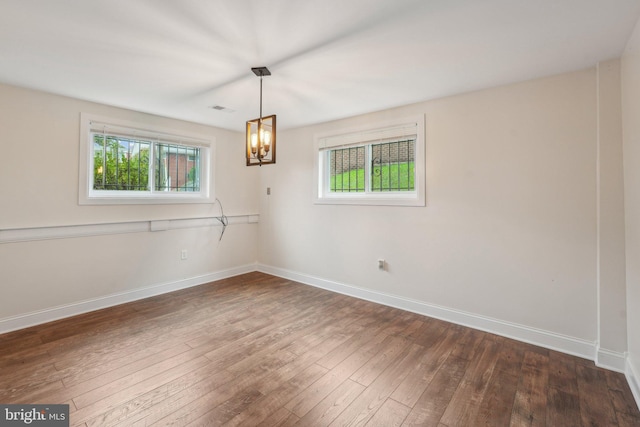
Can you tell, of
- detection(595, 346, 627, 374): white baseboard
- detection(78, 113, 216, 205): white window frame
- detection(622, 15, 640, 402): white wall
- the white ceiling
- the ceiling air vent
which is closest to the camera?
the white ceiling

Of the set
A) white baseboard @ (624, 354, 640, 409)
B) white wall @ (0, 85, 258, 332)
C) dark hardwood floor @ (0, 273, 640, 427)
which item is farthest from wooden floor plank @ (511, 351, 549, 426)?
white wall @ (0, 85, 258, 332)

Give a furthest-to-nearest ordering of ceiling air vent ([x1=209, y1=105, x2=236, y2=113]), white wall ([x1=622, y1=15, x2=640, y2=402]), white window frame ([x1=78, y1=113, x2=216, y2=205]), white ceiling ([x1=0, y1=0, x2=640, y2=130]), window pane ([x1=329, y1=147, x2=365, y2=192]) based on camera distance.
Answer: window pane ([x1=329, y1=147, x2=365, y2=192]), ceiling air vent ([x1=209, y1=105, x2=236, y2=113]), white window frame ([x1=78, y1=113, x2=216, y2=205]), white wall ([x1=622, y1=15, x2=640, y2=402]), white ceiling ([x1=0, y1=0, x2=640, y2=130])

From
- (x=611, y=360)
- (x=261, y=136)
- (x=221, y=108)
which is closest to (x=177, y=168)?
(x=221, y=108)

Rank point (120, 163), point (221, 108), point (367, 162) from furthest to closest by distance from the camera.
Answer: point (367, 162)
point (120, 163)
point (221, 108)

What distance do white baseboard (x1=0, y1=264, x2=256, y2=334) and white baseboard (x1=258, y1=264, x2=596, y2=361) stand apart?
5.72 ft

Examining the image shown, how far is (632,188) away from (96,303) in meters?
5.01

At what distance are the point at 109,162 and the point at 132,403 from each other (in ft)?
9.34

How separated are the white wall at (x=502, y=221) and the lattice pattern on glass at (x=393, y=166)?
0.27 meters

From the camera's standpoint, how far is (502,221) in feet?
9.09

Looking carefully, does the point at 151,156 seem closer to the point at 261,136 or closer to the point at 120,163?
the point at 120,163

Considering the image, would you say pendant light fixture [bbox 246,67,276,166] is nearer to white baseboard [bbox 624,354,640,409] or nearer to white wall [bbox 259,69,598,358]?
A: white wall [bbox 259,69,598,358]

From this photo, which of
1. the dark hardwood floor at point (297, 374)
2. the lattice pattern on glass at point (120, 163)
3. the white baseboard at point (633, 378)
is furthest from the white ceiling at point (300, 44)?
the dark hardwood floor at point (297, 374)

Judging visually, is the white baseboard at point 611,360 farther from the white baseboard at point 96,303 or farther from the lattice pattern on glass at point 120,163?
the lattice pattern on glass at point 120,163

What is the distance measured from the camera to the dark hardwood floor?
1.76 meters
